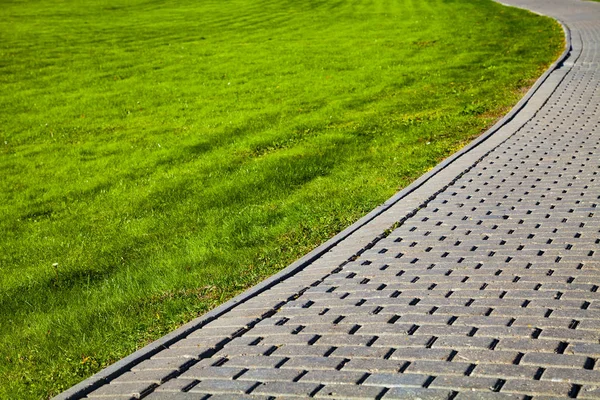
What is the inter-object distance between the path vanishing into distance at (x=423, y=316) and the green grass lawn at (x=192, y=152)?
20.2 inches

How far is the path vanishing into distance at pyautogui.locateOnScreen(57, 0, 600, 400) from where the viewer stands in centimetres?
451

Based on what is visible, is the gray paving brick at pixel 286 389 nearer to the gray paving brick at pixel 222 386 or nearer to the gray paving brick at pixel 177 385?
the gray paving brick at pixel 222 386

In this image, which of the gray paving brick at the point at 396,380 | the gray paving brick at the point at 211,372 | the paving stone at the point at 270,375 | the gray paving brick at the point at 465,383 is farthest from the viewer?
the gray paving brick at the point at 211,372

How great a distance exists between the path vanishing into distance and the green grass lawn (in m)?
0.51

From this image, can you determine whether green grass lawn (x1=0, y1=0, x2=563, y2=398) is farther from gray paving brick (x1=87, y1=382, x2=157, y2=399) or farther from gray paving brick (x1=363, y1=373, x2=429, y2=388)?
gray paving brick (x1=363, y1=373, x2=429, y2=388)

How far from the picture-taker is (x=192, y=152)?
11586mm

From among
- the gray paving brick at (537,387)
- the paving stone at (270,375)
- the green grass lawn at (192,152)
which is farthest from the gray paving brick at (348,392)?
the green grass lawn at (192,152)

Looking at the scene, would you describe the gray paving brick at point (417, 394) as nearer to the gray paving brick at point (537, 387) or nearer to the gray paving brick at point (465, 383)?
the gray paving brick at point (465, 383)

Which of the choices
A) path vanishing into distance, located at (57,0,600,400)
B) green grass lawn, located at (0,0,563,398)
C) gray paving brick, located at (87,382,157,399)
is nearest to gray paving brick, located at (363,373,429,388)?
path vanishing into distance, located at (57,0,600,400)

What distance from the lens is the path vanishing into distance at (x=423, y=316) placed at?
451cm

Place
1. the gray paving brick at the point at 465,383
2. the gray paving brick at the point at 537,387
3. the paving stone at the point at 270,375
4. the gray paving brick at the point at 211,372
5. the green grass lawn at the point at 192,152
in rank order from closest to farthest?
the gray paving brick at the point at 537,387 → the gray paving brick at the point at 465,383 → the paving stone at the point at 270,375 → the gray paving brick at the point at 211,372 → the green grass lawn at the point at 192,152

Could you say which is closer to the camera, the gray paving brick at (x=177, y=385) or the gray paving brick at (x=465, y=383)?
the gray paving brick at (x=465, y=383)

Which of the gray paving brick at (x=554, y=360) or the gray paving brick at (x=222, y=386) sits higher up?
the gray paving brick at (x=554, y=360)

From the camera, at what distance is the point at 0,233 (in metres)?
8.92
